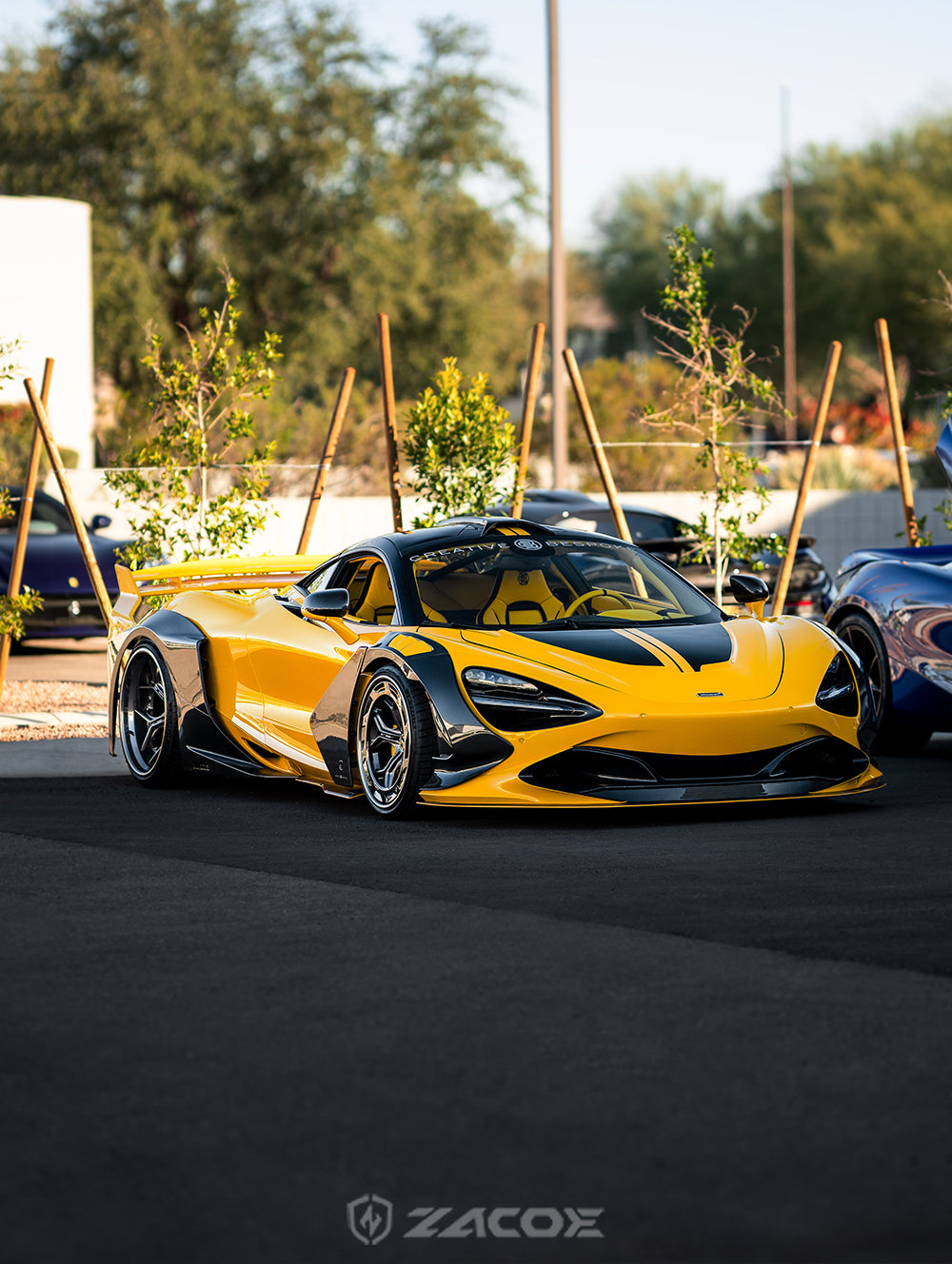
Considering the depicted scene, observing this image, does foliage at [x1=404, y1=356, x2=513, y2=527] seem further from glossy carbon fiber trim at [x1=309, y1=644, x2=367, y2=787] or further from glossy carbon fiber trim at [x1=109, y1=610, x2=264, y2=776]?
glossy carbon fiber trim at [x1=309, y1=644, x2=367, y2=787]

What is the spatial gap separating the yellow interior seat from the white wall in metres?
25.6

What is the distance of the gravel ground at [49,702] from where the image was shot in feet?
42.4

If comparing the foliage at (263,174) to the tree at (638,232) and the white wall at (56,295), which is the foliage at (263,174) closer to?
the white wall at (56,295)

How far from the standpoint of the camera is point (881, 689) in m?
11.5

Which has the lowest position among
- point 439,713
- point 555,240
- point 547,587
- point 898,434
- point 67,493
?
point 439,713

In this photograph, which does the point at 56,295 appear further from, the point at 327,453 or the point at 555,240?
the point at 327,453

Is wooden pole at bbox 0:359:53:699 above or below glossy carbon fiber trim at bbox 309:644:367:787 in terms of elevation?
above

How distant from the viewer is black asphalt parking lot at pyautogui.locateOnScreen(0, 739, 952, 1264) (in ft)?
12.2

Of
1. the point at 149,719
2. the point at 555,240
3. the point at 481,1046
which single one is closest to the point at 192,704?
the point at 149,719

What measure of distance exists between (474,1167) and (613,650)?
5.10 meters

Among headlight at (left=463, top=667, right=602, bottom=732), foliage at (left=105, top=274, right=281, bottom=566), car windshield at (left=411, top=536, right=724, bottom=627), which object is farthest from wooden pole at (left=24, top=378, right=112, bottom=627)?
headlight at (left=463, top=667, right=602, bottom=732)

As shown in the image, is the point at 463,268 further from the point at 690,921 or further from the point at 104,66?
the point at 690,921

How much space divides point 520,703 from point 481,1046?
3.80m

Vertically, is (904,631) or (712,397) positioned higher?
(712,397)
